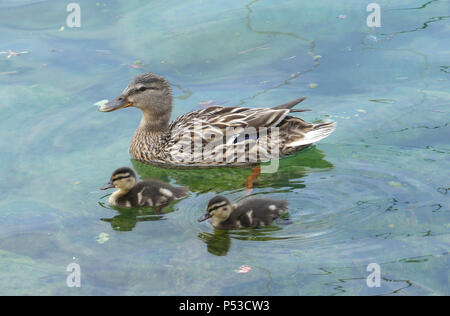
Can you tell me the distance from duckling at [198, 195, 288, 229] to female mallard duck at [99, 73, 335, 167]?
1.27m

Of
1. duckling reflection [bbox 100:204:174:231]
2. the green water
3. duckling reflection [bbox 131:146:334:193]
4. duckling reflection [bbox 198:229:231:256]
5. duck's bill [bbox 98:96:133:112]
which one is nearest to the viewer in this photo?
the green water

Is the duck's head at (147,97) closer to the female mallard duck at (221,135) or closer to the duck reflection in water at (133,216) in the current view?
the female mallard duck at (221,135)

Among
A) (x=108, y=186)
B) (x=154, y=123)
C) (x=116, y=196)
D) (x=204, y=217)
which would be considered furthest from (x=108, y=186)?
(x=154, y=123)

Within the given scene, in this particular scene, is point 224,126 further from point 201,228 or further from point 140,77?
point 201,228

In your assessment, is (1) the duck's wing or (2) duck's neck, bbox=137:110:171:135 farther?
(2) duck's neck, bbox=137:110:171:135

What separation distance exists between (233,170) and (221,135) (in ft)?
1.09

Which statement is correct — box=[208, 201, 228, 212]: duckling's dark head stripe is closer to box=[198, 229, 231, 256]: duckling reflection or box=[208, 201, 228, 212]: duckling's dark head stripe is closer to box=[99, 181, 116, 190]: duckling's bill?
box=[198, 229, 231, 256]: duckling reflection

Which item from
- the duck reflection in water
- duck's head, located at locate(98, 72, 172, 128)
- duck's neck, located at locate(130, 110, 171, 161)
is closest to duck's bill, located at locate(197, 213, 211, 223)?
the duck reflection in water

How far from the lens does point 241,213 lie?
16.7ft

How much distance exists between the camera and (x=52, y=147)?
6695mm

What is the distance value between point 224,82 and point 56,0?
3.49 m

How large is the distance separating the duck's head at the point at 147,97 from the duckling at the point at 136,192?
1.12 metres

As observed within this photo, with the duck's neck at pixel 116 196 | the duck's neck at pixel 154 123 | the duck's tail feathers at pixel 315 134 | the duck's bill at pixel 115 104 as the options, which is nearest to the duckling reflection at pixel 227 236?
the duck's neck at pixel 116 196

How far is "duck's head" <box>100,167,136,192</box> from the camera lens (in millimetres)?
5539
